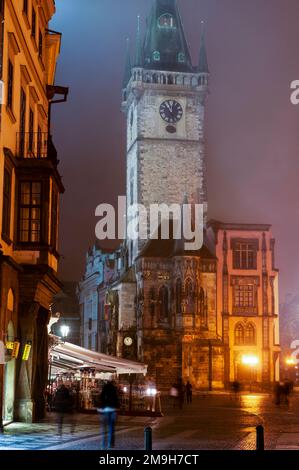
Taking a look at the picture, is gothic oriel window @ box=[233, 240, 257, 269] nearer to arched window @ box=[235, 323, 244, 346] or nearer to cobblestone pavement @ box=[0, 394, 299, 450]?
arched window @ box=[235, 323, 244, 346]

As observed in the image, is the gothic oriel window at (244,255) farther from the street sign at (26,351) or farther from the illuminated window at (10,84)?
the illuminated window at (10,84)

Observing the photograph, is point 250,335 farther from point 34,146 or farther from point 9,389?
point 9,389

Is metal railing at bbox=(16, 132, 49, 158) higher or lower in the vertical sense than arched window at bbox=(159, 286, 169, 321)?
higher

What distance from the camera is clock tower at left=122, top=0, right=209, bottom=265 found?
8362 centimetres

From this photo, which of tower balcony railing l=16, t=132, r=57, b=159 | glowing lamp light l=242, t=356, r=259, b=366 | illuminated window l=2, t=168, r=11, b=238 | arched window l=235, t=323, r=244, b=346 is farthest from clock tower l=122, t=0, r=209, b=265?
illuminated window l=2, t=168, r=11, b=238

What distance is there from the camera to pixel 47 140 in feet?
103

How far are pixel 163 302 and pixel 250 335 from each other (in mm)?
8595

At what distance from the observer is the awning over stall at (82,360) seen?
3606cm

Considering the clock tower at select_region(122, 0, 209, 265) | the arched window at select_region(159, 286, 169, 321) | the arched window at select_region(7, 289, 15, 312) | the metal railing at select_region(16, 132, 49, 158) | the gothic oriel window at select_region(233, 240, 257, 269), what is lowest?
the arched window at select_region(7, 289, 15, 312)

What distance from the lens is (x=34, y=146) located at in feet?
101

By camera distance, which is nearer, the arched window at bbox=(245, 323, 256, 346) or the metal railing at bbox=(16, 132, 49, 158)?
the metal railing at bbox=(16, 132, 49, 158)

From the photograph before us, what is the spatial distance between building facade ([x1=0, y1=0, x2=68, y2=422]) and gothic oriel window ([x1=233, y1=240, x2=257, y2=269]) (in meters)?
48.9

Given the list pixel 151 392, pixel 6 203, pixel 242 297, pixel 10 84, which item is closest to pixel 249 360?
pixel 242 297

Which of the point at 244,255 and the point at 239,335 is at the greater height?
the point at 244,255
